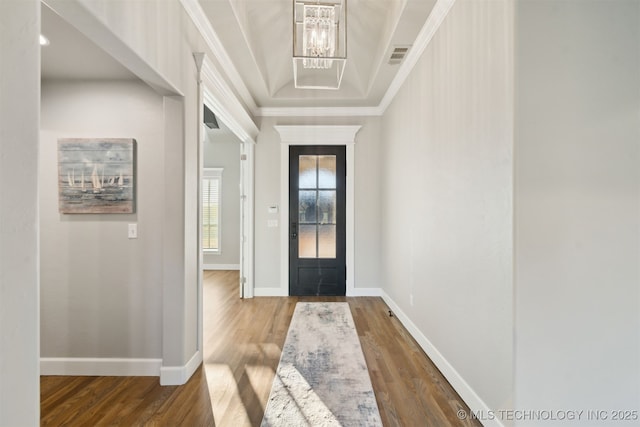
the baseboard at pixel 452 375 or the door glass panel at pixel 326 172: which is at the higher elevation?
the door glass panel at pixel 326 172

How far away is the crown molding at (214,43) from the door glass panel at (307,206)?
1.58 m

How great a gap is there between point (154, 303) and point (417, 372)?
7.02ft

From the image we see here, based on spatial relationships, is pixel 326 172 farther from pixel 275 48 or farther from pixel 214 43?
pixel 214 43

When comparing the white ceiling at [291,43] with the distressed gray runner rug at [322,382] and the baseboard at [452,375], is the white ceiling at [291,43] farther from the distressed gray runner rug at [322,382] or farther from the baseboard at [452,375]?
the distressed gray runner rug at [322,382]

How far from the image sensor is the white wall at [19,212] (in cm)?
102

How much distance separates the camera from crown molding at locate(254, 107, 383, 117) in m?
4.76

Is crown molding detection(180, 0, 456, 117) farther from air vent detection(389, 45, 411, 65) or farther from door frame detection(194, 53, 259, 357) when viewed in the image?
door frame detection(194, 53, 259, 357)

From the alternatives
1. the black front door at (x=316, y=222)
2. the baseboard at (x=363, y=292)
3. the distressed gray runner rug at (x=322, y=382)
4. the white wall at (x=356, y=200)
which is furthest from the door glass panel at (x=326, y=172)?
the distressed gray runner rug at (x=322, y=382)

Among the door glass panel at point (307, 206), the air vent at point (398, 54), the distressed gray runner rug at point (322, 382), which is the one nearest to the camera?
the distressed gray runner rug at point (322, 382)

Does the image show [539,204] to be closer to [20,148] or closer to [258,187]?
[20,148]

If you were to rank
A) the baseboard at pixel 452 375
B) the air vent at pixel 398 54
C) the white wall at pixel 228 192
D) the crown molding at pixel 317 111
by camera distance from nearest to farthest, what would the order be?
the baseboard at pixel 452 375 < the air vent at pixel 398 54 < the crown molding at pixel 317 111 < the white wall at pixel 228 192

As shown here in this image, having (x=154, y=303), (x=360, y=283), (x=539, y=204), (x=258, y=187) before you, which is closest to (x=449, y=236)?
(x=539, y=204)

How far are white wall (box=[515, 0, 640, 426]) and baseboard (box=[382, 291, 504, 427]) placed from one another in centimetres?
34

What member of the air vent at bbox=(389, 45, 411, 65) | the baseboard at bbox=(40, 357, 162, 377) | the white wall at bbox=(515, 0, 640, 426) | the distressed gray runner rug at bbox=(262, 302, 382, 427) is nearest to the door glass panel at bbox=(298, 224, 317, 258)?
the distressed gray runner rug at bbox=(262, 302, 382, 427)
